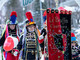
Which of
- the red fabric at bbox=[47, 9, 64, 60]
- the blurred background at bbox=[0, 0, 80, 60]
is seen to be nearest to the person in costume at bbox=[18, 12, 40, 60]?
the red fabric at bbox=[47, 9, 64, 60]

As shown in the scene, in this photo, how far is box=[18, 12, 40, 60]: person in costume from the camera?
8.60 ft

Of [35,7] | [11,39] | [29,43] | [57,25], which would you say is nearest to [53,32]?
[57,25]

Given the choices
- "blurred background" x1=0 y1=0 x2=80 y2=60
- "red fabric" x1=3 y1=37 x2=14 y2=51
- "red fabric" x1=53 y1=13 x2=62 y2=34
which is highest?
"blurred background" x1=0 y1=0 x2=80 y2=60

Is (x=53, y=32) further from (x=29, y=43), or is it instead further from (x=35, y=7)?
(x=35, y=7)

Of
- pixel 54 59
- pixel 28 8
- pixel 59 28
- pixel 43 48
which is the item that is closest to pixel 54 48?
pixel 54 59

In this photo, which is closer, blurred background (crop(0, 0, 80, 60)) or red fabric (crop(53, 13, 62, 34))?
red fabric (crop(53, 13, 62, 34))

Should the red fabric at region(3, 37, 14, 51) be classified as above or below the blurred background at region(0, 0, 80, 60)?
below

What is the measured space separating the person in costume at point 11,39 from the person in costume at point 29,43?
191 mm

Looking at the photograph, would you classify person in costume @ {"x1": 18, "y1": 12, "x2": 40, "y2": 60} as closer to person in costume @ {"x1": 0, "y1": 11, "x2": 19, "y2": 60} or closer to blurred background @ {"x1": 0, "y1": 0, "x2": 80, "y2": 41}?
person in costume @ {"x1": 0, "y1": 11, "x2": 19, "y2": 60}

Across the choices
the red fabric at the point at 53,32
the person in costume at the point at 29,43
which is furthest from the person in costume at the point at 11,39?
the red fabric at the point at 53,32

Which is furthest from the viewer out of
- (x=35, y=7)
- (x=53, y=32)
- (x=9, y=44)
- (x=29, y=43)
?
(x=35, y=7)

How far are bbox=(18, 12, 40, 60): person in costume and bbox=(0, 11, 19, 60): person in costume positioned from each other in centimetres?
19

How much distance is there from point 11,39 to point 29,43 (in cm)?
40

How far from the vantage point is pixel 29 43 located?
2648 millimetres
